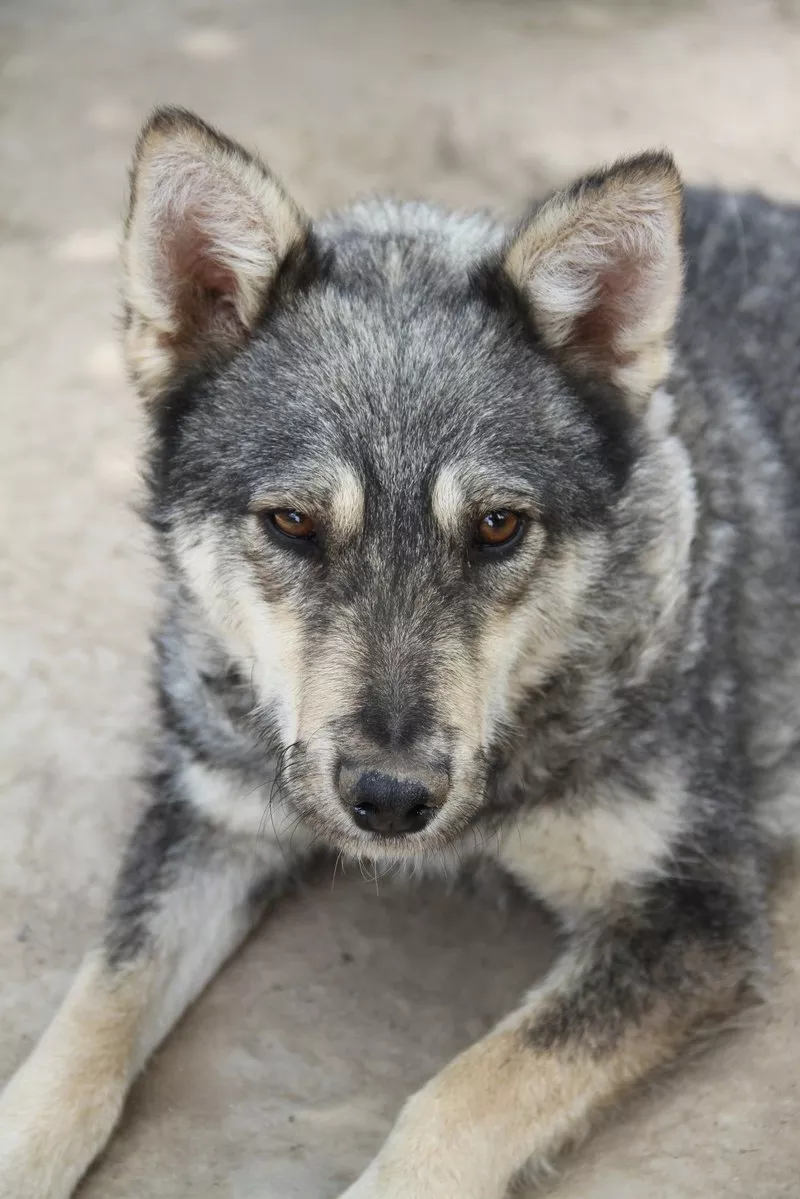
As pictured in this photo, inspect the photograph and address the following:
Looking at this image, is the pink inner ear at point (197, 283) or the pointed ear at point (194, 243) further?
the pink inner ear at point (197, 283)

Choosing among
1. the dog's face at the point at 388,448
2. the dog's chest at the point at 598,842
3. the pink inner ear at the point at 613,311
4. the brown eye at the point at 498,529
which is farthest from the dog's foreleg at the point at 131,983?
the pink inner ear at the point at 613,311

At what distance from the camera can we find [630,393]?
304 cm

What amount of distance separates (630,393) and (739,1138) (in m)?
1.72

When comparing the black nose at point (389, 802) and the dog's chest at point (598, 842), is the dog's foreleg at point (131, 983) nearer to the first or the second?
the dog's chest at point (598, 842)

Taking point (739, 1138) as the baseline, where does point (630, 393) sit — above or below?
above

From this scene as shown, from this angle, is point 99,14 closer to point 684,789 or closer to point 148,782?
point 148,782

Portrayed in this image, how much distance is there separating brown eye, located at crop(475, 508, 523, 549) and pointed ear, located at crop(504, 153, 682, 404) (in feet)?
1.35

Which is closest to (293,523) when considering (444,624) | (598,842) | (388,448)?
(388,448)

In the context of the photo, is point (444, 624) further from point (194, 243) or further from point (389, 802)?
point (194, 243)

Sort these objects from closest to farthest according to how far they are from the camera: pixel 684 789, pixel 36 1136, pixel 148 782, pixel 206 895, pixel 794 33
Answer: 1. pixel 36 1136
2. pixel 684 789
3. pixel 206 895
4. pixel 148 782
5. pixel 794 33

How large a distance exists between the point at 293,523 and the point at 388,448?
0.27 metres

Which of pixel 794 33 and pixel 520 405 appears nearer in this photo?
pixel 520 405

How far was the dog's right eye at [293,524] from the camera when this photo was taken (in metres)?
2.85

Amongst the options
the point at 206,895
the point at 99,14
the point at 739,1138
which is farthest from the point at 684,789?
the point at 99,14
